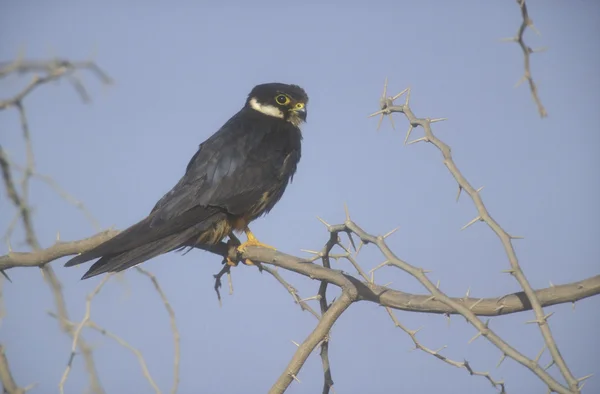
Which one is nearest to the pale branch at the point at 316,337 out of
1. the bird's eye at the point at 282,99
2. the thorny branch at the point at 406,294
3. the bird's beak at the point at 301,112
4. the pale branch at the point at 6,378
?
the thorny branch at the point at 406,294

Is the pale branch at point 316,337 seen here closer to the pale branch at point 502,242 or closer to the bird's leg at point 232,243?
the pale branch at point 502,242

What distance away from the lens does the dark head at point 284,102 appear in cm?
539

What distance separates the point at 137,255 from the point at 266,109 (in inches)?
75.5

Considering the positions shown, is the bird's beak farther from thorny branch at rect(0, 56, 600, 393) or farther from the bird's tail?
thorny branch at rect(0, 56, 600, 393)

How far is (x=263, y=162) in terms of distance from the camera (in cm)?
482

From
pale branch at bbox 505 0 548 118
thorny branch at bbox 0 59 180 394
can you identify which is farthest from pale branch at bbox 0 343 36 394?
pale branch at bbox 505 0 548 118

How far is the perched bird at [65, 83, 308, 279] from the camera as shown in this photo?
12.9ft

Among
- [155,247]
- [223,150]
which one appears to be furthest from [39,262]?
[223,150]

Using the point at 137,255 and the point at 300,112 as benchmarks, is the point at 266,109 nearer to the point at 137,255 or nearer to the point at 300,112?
the point at 300,112

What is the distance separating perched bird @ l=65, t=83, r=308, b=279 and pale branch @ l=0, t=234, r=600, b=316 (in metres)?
0.30

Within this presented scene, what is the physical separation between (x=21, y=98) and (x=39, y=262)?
0.83 m

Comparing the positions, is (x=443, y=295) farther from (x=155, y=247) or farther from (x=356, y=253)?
(x=155, y=247)

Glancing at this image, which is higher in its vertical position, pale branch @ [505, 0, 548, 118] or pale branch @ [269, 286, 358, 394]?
pale branch @ [505, 0, 548, 118]

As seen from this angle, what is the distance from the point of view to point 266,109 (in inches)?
215
